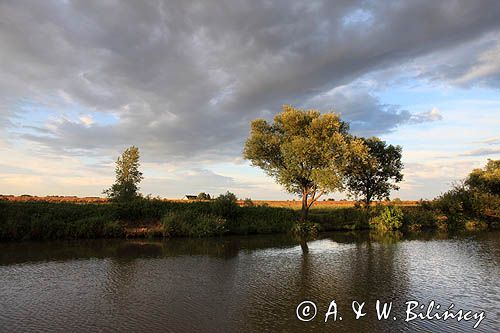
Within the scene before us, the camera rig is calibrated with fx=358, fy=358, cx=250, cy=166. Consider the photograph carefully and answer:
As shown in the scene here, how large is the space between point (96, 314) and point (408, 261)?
1853 centimetres

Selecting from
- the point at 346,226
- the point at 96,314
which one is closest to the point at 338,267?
the point at 96,314

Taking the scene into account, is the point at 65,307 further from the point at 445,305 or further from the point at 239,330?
the point at 445,305

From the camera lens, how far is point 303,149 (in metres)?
38.2

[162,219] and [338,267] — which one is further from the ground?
[162,219]

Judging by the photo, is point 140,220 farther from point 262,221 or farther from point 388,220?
point 388,220

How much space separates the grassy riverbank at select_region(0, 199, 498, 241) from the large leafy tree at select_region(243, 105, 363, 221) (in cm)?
479

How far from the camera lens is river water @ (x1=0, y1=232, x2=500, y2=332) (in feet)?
36.6

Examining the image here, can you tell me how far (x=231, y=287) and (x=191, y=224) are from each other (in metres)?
19.6

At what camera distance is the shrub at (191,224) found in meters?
33.8

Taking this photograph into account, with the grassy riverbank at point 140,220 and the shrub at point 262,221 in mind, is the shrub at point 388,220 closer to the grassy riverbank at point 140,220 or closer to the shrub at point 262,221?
the grassy riverbank at point 140,220

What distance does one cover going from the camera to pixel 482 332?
33.9ft

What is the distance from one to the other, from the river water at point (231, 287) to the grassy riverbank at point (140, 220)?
10.7ft

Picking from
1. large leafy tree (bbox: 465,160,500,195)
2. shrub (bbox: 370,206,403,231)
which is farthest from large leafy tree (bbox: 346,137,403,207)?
large leafy tree (bbox: 465,160,500,195)

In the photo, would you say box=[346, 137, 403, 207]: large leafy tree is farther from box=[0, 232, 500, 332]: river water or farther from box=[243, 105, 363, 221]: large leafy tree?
box=[0, 232, 500, 332]: river water
